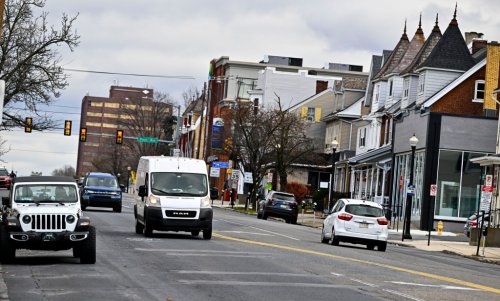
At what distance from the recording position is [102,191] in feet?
177

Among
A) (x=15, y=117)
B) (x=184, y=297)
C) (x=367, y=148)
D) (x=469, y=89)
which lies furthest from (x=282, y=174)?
(x=184, y=297)

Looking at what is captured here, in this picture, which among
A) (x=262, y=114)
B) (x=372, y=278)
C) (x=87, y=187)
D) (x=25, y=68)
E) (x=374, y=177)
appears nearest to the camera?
(x=372, y=278)

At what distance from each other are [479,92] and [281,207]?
47.0ft

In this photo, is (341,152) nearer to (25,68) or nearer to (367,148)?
(367,148)

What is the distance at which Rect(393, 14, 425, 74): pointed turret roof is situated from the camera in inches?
3063

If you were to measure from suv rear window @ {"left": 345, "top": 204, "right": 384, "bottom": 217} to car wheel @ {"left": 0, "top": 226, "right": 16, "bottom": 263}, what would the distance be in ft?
53.9

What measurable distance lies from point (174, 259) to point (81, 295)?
26.9ft

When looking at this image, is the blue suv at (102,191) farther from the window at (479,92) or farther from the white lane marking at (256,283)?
the white lane marking at (256,283)

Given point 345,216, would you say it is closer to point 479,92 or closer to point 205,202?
point 205,202

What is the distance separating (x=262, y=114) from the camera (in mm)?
90250

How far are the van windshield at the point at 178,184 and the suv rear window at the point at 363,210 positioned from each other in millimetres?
5482

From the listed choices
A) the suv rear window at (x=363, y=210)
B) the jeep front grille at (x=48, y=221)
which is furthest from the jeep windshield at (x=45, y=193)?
the suv rear window at (x=363, y=210)

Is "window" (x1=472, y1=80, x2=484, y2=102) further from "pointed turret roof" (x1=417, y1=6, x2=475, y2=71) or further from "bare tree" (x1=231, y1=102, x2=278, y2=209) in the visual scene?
"bare tree" (x1=231, y1=102, x2=278, y2=209)

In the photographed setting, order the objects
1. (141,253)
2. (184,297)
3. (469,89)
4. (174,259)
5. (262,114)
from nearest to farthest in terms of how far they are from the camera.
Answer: (184,297), (174,259), (141,253), (469,89), (262,114)
